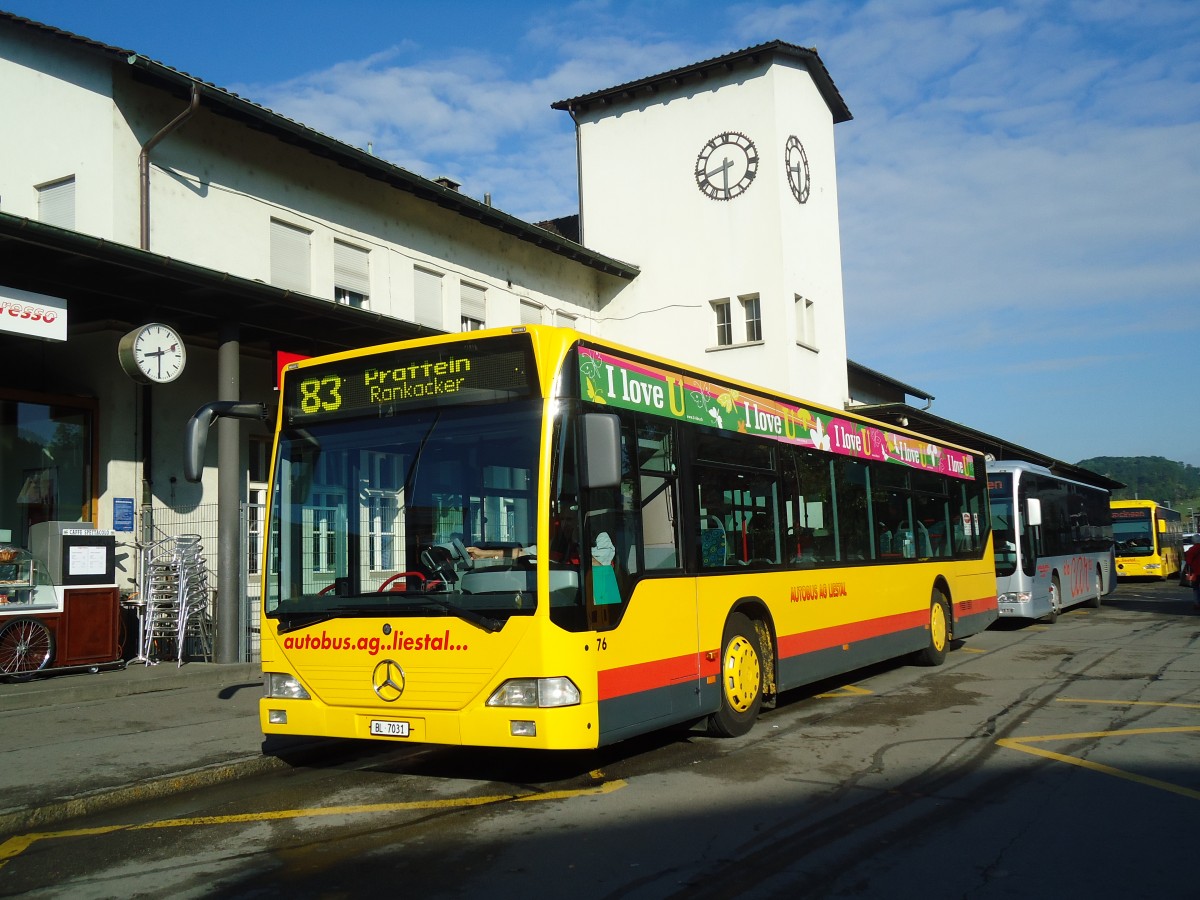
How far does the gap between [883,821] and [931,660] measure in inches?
327

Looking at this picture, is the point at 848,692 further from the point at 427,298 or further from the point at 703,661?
the point at 427,298

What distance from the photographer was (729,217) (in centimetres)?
2591

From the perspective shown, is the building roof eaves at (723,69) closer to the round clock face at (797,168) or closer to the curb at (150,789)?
the round clock face at (797,168)

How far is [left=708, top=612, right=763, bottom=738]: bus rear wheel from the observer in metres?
8.63

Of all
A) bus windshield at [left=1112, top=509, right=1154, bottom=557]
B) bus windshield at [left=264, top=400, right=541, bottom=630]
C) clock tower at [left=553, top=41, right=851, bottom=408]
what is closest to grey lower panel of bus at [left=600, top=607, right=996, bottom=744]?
bus windshield at [left=264, top=400, right=541, bottom=630]

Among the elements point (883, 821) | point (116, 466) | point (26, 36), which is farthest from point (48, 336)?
point (883, 821)

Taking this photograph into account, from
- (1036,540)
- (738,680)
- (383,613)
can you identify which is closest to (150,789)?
(383,613)

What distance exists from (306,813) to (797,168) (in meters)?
22.5

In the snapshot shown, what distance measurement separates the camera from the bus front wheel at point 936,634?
543 inches

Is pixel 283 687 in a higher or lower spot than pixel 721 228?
lower

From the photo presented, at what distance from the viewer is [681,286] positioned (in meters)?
26.3

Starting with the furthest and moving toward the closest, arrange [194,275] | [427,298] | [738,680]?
[427,298], [194,275], [738,680]

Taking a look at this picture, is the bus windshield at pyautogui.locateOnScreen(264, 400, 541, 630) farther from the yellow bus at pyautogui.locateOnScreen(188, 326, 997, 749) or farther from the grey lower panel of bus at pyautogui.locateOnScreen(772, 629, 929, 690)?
the grey lower panel of bus at pyautogui.locateOnScreen(772, 629, 929, 690)

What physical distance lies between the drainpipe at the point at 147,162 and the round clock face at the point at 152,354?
6.59ft
